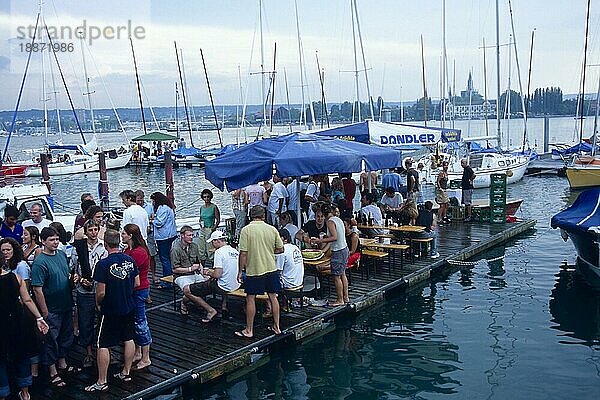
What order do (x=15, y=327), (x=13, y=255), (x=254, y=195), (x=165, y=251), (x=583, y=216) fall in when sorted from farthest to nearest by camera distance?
1. (x=254, y=195)
2. (x=583, y=216)
3. (x=165, y=251)
4. (x=13, y=255)
5. (x=15, y=327)

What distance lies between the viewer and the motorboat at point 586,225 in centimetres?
1203

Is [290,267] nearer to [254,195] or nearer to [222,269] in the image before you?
[222,269]

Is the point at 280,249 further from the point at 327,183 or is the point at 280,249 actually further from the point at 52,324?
the point at 327,183

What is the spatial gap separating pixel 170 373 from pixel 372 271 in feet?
19.1

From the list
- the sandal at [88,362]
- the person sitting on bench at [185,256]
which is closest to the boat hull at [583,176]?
the person sitting on bench at [185,256]

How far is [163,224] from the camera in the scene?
10508mm

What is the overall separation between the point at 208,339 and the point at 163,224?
9.22 feet

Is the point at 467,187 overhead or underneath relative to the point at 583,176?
overhead

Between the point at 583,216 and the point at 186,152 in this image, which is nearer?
the point at 583,216

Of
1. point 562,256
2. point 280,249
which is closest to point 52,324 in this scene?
point 280,249

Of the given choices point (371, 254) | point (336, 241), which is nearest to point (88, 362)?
point (336, 241)

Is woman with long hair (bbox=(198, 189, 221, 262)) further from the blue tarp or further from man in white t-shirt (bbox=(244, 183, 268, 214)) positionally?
man in white t-shirt (bbox=(244, 183, 268, 214))

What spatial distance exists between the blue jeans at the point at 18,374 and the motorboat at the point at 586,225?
10.4m

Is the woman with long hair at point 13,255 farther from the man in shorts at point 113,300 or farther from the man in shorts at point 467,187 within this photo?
the man in shorts at point 467,187
